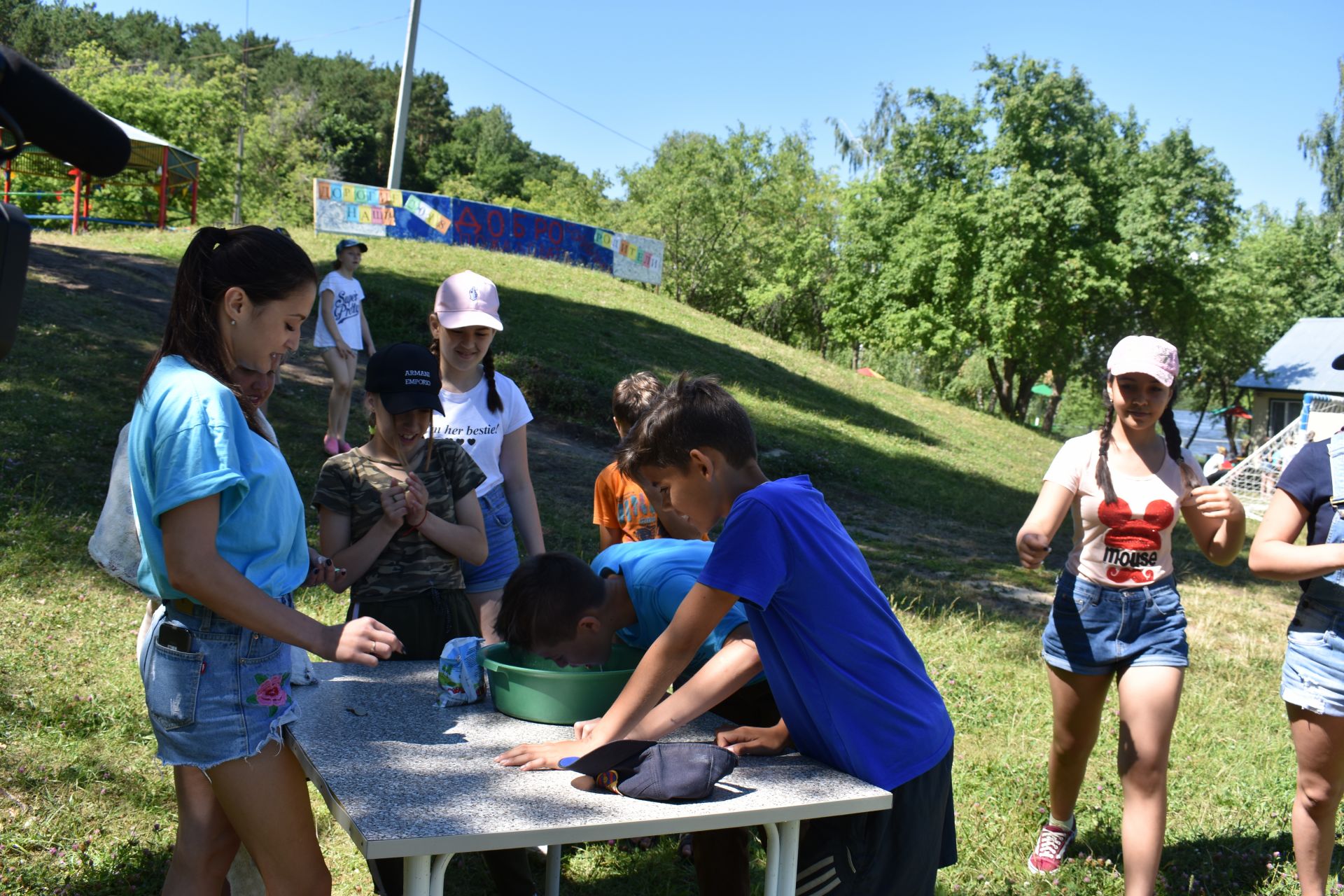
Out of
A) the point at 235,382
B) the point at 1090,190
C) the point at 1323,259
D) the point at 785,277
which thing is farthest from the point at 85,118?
the point at 1323,259

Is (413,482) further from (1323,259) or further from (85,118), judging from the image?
(1323,259)

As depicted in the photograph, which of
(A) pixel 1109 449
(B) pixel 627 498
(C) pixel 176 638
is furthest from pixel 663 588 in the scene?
(A) pixel 1109 449

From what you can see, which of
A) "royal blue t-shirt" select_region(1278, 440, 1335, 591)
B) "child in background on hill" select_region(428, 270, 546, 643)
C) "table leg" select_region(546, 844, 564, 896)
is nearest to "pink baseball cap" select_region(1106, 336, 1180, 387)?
"royal blue t-shirt" select_region(1278, 440, 1335, 591)

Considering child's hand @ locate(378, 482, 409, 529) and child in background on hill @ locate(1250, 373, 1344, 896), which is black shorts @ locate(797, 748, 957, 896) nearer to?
child's hand @ locate(378, 482, 409, 529)

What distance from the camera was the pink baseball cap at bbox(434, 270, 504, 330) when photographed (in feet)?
11.9

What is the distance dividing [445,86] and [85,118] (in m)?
76.8

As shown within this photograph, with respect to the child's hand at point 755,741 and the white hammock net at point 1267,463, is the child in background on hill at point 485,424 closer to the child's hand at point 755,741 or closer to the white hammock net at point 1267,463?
the child's hand at point 755,741

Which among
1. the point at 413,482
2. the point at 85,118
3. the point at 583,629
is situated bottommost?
the point at 583,629

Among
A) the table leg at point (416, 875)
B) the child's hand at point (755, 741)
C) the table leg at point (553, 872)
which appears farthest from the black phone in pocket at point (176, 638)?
the table leg at point (553, 872)

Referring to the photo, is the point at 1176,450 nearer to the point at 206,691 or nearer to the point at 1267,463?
the point at 206,691

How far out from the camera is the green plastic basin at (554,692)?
2287 mm

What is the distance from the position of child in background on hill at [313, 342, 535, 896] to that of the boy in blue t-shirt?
1159 millimetres

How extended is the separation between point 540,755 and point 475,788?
19 cm

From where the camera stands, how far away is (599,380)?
1368cm
